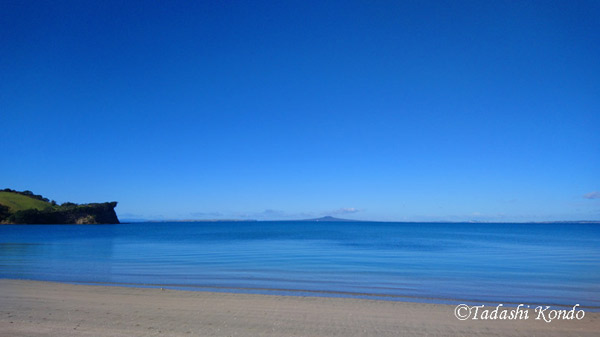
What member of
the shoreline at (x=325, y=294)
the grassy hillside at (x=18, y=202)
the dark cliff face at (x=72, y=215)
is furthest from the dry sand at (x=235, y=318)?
the grassy hillside at (x=18, y=202)

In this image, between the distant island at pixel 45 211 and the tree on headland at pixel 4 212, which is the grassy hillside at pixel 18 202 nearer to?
the distant island at pixel 45 211

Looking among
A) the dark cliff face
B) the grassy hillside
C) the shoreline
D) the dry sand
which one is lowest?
the shoreline

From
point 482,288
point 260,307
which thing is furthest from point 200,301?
point 482,288

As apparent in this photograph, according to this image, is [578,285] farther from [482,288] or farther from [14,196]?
[14,196]

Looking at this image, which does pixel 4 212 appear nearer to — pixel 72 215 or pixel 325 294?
pixel 72 215

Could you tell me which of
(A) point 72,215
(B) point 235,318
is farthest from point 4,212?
(B) point 235,318

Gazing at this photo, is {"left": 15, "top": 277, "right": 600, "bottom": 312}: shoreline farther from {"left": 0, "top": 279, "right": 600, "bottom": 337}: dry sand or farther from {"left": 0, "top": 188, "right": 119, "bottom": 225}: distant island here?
{"left": 0, "top": 188, "right": 119, "bottom": 225}: distant island

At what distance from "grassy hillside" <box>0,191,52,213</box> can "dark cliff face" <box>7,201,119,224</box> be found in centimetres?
400

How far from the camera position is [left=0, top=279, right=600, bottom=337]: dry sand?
24.9ft

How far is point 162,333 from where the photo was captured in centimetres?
731

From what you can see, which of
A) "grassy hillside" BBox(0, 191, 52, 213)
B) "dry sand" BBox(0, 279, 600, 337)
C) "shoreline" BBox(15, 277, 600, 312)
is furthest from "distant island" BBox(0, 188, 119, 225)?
"dry sand" BBox(0, 279, 600, 337)

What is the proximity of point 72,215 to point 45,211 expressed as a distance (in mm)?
11250

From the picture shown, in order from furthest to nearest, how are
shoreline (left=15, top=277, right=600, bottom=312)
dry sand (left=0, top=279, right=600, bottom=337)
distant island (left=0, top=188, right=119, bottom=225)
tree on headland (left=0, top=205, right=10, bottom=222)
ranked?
distant island (left=0, top=188, right=119, bottom=225) → tree on headland (left=0, top=205, right=10, bottom=222) → shoreline (left=15, top=277, right=600, bottom=312) → dry sand (left=0, top=279, right=600, bottom=337)

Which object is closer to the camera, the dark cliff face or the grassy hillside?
the dark cliff face
